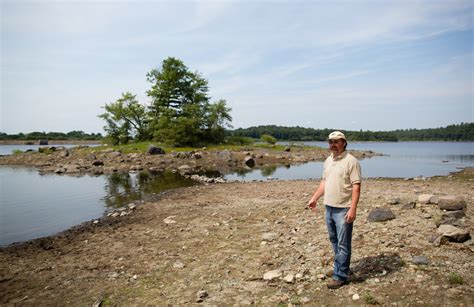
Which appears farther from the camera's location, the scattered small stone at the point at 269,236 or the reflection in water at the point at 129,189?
the reflection in water at the point at 129,189

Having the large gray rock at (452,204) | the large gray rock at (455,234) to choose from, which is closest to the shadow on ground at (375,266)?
the large gray rock at (455,234)

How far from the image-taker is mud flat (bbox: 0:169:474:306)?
19.6ft

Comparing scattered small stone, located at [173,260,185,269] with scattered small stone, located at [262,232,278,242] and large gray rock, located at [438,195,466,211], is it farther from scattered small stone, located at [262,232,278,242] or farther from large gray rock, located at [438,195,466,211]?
large gray rock, located at [438,195,466,211]

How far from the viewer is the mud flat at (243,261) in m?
5.97

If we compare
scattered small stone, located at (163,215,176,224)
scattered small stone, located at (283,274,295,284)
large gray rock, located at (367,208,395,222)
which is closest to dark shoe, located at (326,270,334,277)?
scattered small stone, located at (283,274,295,284)

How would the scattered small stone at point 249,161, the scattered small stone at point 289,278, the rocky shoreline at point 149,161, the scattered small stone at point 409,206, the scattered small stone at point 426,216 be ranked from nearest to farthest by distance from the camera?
the scattered small stone at point 289,278
the scattered small stone at point 426,216
the scattered small stone at point 409,206
the rocky shoreline at point 149,161
the scattered small stone at point 249,161

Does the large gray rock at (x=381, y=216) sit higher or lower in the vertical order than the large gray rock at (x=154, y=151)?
lower

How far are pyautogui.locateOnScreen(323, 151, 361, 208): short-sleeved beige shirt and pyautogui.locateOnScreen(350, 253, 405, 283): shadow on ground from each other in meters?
1.66

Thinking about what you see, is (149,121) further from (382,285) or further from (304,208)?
(382,285)

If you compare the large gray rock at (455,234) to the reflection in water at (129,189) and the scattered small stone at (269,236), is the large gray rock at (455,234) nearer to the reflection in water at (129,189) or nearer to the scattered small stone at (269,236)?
the scattered small stone at (269,236)

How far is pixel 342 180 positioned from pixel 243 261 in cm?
351

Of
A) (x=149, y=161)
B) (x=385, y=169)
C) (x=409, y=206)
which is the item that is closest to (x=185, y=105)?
(x=149, y=161)

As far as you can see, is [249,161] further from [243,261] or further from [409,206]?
[243,261]

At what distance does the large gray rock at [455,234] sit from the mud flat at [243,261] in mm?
97
